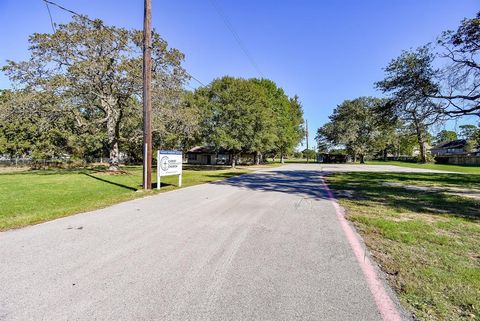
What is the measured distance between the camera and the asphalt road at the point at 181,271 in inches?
100

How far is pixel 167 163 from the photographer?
482 inches

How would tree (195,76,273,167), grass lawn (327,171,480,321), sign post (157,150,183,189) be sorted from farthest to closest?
tree (195,76,273,167)
sign post (157,150,183,189)
grass lawn (327,171,480,321)

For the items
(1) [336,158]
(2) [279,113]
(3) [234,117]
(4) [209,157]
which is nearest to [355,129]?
(1) [336,158]

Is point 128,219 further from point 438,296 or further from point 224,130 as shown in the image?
point 224,130

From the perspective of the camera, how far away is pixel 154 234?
16.2 feet

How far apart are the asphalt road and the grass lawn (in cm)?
45

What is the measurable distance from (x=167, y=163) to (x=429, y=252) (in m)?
10.1

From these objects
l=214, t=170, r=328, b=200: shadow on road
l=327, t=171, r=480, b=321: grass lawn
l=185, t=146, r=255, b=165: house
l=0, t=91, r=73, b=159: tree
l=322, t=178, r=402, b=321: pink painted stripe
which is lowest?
l=214, t=170, r=328, b=200: shadow on road

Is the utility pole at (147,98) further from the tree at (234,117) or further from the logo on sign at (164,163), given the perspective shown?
the tree at (234,117)

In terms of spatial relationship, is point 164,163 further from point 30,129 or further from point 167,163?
point 30,129

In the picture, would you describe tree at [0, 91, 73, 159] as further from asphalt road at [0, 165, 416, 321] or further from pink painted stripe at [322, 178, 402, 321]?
pink painted stripe at [322, 178, 402, 321]

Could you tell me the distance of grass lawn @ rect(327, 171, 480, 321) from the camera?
2686 mm

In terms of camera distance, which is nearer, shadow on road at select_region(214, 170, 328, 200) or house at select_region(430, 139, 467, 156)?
shadow on road at select_region(214, 170, 328, 200)

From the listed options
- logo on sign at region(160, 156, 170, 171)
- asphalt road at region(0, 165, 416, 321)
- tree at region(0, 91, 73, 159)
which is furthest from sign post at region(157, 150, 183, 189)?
tree at region(0, 91, 73, 159)
